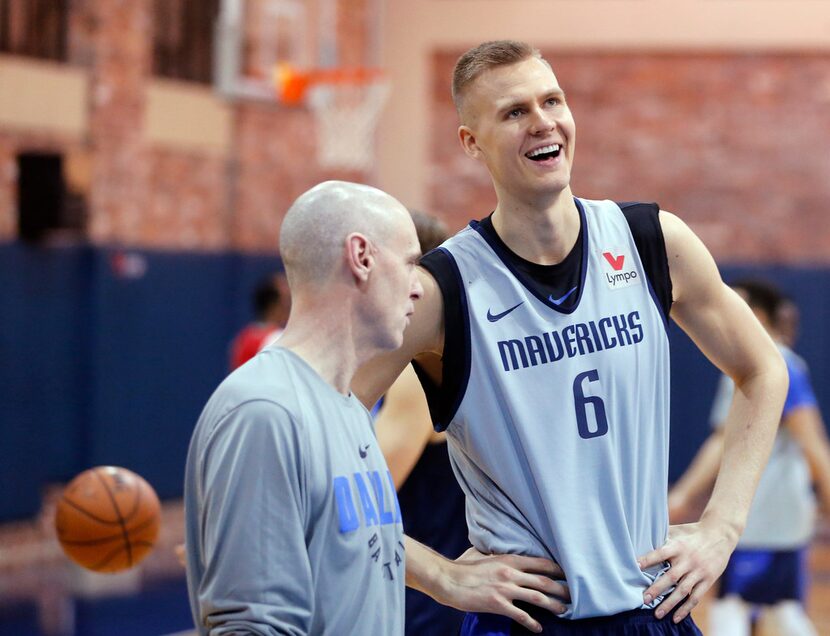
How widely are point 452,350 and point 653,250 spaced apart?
1.66 ft

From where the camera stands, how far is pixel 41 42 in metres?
10.3

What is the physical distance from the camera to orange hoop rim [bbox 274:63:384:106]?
40.6ft

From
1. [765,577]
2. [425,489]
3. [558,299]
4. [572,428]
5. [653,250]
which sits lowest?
[765,577]

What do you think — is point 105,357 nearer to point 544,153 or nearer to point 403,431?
point 403,431

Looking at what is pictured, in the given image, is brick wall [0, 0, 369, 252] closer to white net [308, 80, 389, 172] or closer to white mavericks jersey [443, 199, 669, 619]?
white net [308, 80, 389, 172]

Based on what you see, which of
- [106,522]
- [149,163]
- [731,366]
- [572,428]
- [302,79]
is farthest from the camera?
[302,79]

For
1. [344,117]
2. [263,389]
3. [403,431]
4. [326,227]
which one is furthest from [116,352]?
[263,389]

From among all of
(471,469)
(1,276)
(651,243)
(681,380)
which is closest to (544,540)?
(471,469)

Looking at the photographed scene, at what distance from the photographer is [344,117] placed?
13227mm

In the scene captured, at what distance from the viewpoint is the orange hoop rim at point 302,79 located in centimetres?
1238

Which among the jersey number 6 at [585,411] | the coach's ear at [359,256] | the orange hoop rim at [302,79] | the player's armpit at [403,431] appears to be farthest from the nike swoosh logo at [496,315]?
the orange hoop rim at [302,79]

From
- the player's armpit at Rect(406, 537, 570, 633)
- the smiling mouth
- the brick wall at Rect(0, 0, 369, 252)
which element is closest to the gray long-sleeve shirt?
the player's armpit at Rect(406, 537, 570, 633)

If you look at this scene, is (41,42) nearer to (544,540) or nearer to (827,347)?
(827,347)

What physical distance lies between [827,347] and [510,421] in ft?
35.2
